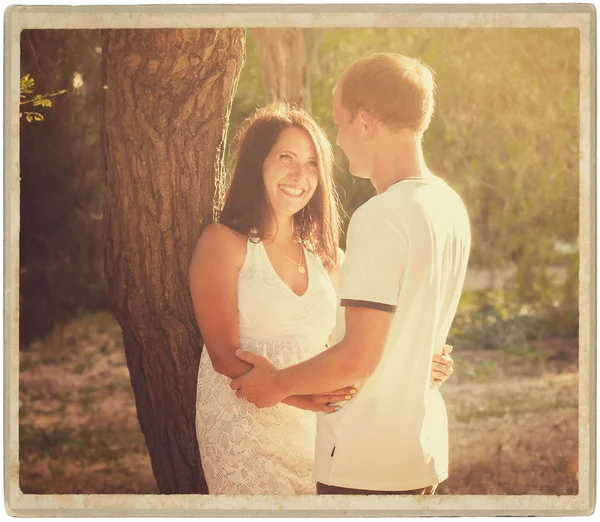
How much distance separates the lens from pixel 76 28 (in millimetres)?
4422

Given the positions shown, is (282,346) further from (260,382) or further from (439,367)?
(439,367)

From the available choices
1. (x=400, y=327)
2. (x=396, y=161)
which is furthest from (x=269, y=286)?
(x=396, y=161)

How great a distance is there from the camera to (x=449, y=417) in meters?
4.45

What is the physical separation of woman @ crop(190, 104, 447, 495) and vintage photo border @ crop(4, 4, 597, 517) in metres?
0.36

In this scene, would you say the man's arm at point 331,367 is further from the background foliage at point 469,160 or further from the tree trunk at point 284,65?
the tree trunk at point 284,65

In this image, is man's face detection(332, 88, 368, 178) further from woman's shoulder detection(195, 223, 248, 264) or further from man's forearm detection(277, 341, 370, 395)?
man's forearm detection(277, 341, 370, 395)

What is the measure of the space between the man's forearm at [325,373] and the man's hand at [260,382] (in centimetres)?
4

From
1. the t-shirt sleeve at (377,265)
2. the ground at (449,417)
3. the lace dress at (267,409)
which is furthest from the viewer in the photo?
the ground at (449,417)

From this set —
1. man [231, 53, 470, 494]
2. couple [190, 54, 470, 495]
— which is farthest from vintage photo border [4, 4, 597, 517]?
man [231, 53, 470, 494]

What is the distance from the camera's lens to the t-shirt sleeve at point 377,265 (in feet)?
11.4

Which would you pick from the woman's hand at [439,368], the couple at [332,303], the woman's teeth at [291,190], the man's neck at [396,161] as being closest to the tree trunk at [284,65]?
the couple at [332,303]

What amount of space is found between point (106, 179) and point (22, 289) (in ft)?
2.38

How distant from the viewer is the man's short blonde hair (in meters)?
3.77

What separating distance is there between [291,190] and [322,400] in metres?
1.01
